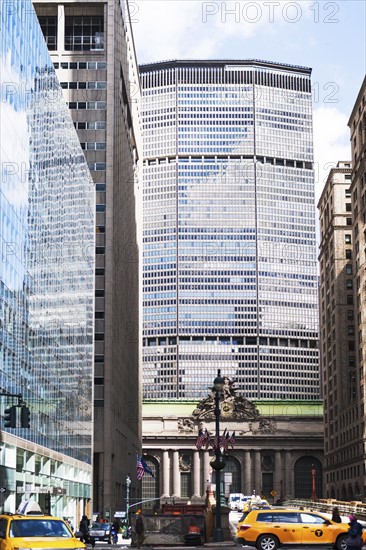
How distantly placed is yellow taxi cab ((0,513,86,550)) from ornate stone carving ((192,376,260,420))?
16160 centimetres

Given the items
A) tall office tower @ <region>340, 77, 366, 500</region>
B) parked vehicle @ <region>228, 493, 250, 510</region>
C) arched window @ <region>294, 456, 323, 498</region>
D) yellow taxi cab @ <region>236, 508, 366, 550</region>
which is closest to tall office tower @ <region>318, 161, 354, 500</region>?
tall office tower @ <region>340, 77, 366, 500</region>

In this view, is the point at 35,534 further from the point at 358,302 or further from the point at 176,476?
the point at 176,476

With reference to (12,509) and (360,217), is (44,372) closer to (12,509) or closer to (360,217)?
(12,509)

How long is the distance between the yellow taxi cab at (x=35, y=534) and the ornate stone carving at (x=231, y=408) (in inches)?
6362

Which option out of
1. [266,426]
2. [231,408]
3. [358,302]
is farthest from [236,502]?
[231,408]

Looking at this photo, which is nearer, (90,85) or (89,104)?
(89,104)

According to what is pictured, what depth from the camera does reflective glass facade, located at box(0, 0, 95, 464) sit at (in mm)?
58656

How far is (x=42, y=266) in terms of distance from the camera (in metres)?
71.8

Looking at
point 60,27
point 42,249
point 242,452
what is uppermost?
point 60,27

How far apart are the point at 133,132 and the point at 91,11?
3945 centimetres

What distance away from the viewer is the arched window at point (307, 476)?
188m

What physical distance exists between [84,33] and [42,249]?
171 feet

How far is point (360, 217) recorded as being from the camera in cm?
13112

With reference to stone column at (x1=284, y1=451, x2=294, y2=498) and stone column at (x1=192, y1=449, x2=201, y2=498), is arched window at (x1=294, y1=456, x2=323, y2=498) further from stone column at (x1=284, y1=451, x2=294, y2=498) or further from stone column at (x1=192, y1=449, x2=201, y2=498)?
stone column at (x1=192, y1=449, x2=201, y2=498)
